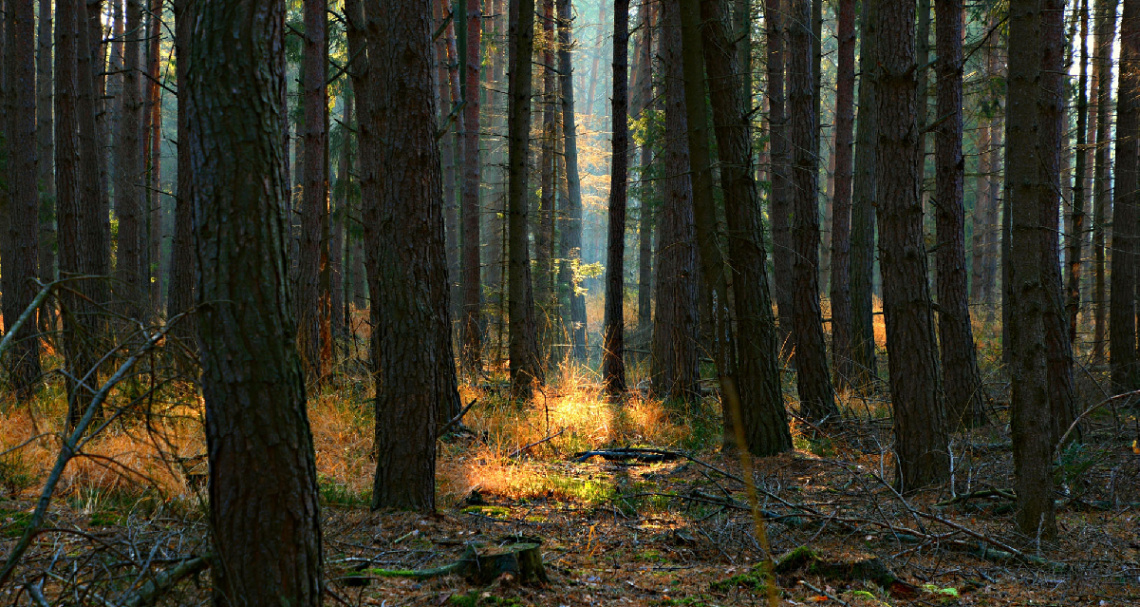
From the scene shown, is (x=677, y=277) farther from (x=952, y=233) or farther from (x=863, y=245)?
(x=952, y=233)

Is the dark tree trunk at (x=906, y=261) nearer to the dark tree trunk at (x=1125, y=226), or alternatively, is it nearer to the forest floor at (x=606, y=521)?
the forest floor at (x=606, y=521)

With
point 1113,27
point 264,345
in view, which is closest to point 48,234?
point 264,345

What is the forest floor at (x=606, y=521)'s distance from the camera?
3.49m

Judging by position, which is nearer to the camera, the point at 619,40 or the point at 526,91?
the point at 526,91

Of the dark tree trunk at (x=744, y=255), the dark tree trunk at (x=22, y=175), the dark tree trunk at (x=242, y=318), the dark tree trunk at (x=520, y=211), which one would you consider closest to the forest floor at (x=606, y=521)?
the dark tree trunk at (x=242, y=318)

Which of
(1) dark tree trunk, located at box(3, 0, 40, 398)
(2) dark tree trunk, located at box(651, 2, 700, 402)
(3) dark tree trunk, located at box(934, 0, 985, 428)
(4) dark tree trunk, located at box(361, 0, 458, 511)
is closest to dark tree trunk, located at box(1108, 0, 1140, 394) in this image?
(3) dark tree trunk, located at box(934, 0, 985, 428)

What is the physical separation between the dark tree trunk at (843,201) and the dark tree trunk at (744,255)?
419 cm

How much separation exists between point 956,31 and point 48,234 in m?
17.7

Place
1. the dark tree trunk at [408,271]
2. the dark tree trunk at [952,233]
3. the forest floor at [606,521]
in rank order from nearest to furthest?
the forest floor at [606,521] → the dark tree trunk at [408,271] → the dark tree trunk at [952,233]

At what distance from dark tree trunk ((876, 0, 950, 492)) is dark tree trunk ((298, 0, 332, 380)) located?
6.42 metres

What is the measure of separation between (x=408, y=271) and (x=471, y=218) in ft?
26.3

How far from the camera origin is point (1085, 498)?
5270 mm

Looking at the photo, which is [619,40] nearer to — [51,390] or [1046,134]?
[1046,134]

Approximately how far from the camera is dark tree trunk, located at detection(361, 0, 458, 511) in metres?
5.02
